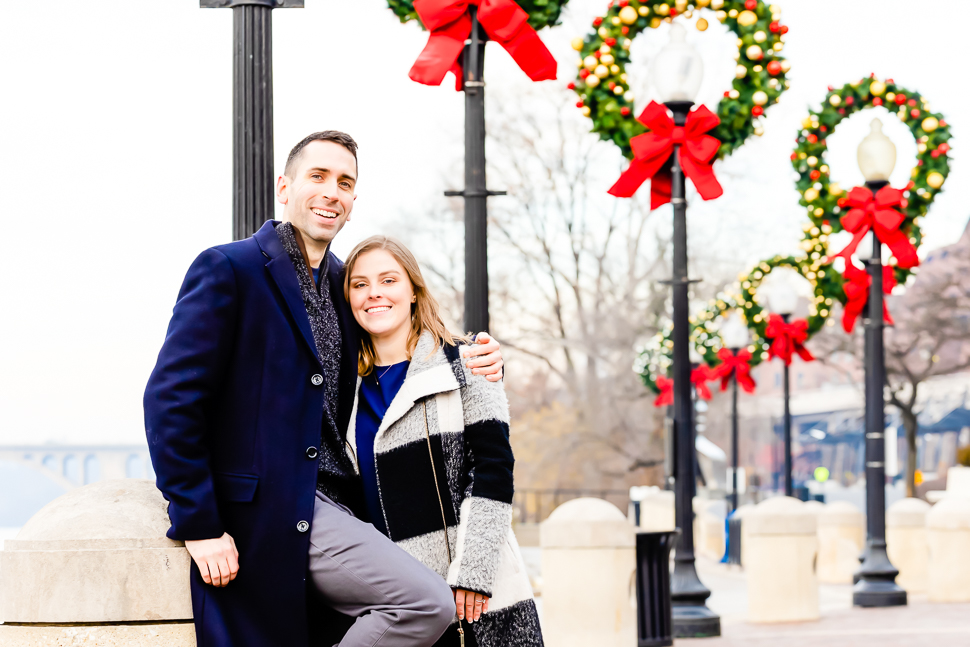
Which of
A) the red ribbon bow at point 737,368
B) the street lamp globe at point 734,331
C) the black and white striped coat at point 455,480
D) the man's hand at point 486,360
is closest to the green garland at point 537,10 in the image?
the man's hand at point 486,360

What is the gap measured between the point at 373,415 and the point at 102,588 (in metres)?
0.96

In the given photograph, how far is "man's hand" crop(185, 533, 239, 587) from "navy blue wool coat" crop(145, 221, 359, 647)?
0.03 metres

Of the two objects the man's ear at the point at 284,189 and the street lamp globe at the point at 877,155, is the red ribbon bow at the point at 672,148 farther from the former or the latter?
the man's ear at the point at 284,189

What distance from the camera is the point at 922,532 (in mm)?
16641

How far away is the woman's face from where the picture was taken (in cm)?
366

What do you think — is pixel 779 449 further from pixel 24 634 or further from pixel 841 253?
pixel 24 634

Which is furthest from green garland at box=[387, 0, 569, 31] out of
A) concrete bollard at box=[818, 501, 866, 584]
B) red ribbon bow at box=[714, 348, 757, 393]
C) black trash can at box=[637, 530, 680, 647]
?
red ribbon bow at box=[714, 348, 757, 393]

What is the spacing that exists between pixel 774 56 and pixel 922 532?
8.46 m

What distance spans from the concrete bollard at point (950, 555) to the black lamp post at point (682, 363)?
14.8ft

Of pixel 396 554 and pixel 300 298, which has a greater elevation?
pixel 300 298

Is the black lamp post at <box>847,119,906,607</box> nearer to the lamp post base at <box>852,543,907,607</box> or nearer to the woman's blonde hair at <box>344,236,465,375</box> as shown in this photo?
the lamp post base at <box>852,543,907,607</box>

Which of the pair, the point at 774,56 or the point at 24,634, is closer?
the point at 24,634

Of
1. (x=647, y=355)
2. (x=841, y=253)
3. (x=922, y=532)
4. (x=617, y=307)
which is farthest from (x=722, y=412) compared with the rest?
(x=841, y=253)

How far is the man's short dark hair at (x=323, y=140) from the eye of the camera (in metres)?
3.54
